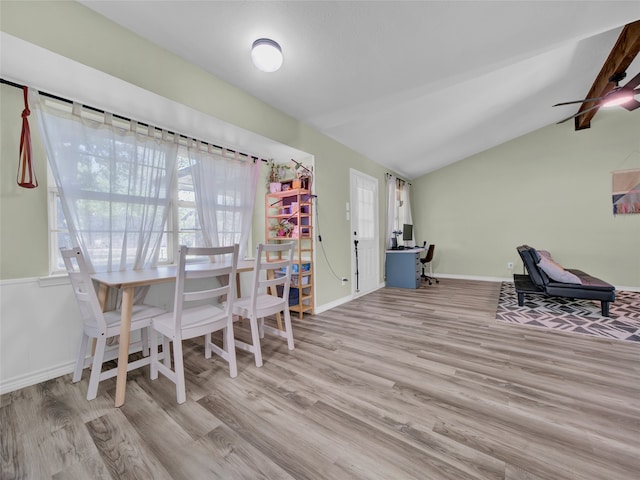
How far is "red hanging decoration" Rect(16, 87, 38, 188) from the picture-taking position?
1.79m

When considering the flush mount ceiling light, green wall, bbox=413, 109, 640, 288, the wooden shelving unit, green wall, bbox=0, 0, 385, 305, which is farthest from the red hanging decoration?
green wall, bbox=413, 109, 640, 288

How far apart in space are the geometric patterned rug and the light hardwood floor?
0.39 m

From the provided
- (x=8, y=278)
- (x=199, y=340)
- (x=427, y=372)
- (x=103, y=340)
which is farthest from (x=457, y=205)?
(x=8, y=278)

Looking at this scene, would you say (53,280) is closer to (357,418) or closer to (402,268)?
(357,418)

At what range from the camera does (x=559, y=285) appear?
3295mm

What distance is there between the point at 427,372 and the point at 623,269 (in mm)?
5330

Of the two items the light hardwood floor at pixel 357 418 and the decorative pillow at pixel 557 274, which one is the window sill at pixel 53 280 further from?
the decorative pillow at pixel 557 274

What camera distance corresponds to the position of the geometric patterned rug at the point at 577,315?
269cm

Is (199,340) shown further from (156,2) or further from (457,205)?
(457,205)

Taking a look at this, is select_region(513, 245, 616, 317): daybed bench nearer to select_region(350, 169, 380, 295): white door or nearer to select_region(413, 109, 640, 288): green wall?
select_region(413, 109, 640, 288): green wall

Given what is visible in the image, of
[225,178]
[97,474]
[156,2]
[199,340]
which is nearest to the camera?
[97,474]

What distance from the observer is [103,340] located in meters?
1.69

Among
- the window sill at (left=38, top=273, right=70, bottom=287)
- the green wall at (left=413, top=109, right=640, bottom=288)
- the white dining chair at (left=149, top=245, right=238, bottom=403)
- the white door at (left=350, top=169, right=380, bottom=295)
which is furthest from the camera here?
the green wall at (left=413, top=109, right=640, bottom=288)

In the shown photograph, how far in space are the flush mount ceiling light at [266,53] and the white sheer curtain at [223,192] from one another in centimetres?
130
